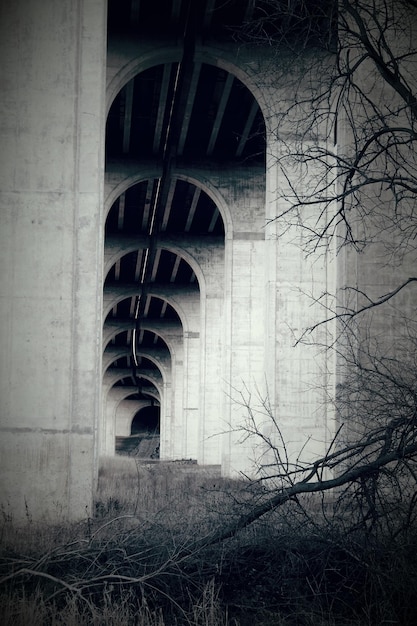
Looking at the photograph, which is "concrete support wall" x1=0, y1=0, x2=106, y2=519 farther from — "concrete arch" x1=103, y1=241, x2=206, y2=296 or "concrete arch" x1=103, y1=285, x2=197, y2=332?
"concrete arch" x1=103, y1=285, x2=197, y2=332

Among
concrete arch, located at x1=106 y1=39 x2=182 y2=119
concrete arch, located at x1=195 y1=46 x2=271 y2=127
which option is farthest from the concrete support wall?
concrete arch, located at x1=195 y1=46 x2=271 y2=127

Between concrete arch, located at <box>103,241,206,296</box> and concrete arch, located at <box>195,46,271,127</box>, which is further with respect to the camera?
concrete arch, located at <box>103,241,206,296</box>

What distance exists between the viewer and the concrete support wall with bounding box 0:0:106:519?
11.8m

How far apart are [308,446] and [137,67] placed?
8582mm

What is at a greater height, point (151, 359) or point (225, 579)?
point (151, 359)

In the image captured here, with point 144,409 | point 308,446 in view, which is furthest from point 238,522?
point 144,409

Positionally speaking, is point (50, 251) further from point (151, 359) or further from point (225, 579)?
point (151, 359)

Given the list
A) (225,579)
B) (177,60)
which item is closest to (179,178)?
(177,60)

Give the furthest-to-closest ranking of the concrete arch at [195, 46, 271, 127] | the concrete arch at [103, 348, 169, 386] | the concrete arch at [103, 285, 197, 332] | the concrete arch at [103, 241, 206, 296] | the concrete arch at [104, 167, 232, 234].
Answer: the concrete arch at [103, 348, 169, 386], the concrete arch at [103, 285, 197, 332], the concrete arch at [103, 241, 206, 296], the concrete arch at [104, 167, 232, 234], the concrete arch at [195, 46, 271, 127]

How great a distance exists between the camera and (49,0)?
40.7 ft

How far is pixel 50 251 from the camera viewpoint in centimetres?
1209

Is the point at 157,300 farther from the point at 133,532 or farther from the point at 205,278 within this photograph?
the point at 133,532

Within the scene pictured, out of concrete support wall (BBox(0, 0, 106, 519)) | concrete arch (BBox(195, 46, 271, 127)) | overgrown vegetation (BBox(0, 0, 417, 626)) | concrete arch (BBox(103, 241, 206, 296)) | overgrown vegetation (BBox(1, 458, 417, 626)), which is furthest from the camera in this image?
concrete arch (BBox(103, 241, 206, 296))

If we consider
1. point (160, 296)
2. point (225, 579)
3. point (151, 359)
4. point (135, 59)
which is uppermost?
point (135, 59)
